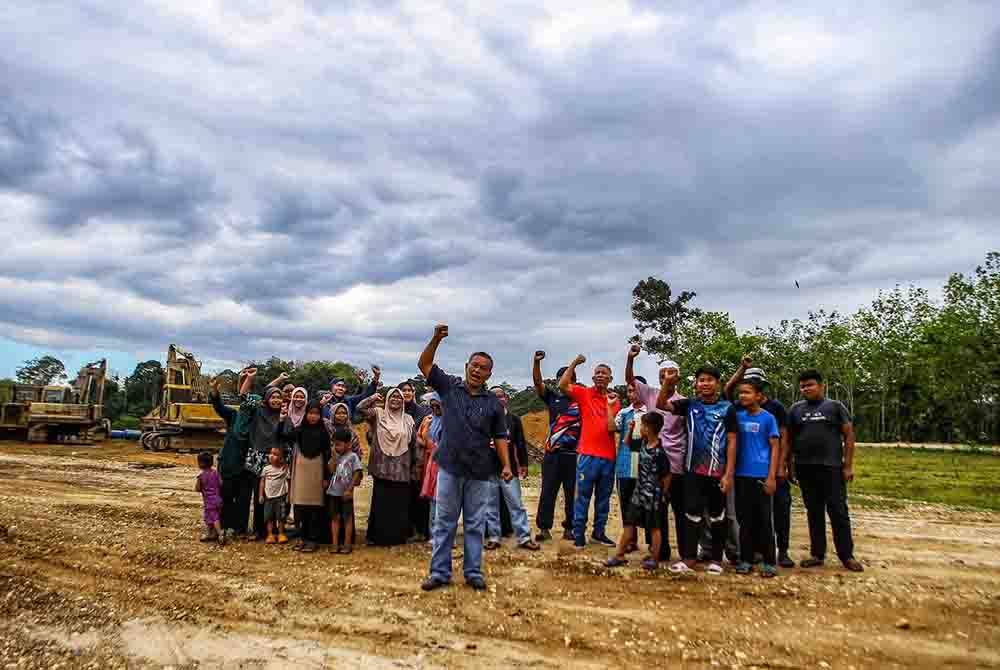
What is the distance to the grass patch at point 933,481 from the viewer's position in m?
12.9

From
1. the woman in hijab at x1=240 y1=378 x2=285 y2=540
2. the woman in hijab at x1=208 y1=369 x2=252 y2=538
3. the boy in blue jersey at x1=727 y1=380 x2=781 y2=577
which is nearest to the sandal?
the boy in blue jersey at x1=727 y1=380 x2=781 y2=577

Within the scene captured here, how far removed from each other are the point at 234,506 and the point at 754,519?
5.31 meters

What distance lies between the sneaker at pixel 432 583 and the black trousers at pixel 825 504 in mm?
3290

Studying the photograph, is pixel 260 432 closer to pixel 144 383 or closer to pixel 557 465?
pixel 557 465

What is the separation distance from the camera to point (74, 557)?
6.51 metres

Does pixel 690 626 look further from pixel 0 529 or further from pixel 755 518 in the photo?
pixel 0 529

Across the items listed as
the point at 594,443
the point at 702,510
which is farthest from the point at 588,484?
the point at 702,510

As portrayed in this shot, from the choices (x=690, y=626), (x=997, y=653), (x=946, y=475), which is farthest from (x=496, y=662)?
(x=946, y=475)

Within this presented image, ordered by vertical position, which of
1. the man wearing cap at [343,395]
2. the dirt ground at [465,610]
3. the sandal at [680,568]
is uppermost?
the man wearing cap at [343,395]

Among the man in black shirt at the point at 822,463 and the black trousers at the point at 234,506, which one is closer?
the man in black shirt at the point at 822,463

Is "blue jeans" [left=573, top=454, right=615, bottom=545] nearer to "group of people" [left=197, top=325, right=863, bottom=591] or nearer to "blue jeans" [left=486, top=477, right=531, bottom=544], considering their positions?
"group of people" [left=197, top=325, right=863, bottom=591]

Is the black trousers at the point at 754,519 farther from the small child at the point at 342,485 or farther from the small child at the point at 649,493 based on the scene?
the small child at the point at 342,485

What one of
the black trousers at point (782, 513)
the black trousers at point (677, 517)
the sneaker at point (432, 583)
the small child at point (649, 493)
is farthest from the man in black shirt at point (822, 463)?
the sneaker at point (432, 583)

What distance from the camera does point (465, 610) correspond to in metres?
4.91
